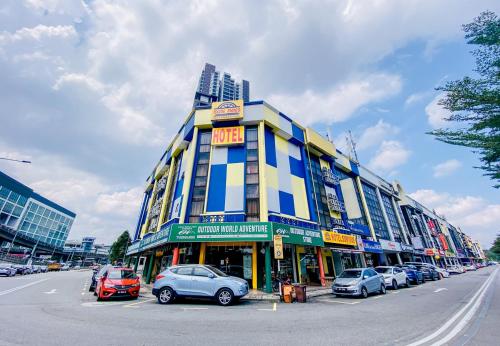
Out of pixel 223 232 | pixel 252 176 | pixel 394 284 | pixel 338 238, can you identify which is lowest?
pixel 394 284

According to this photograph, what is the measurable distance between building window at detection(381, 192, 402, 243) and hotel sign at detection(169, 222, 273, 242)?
31128 millimetres

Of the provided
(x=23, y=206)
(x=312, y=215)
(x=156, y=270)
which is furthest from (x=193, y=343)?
(x=23, y=206)

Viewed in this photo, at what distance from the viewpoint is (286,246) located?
1855 centimetres

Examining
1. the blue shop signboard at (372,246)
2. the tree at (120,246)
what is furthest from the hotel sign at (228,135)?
the tree at (120,246)

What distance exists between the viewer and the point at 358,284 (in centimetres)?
1241

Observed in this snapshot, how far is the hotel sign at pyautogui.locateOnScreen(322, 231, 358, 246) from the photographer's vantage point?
19.6 meters

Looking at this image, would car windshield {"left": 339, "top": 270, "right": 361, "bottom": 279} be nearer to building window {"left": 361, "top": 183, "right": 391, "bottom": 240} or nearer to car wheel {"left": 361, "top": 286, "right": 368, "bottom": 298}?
car wheel {"left": 361, "top": 286, "right": 368, "bottom": 298}

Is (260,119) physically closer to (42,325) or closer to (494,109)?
(494,109)

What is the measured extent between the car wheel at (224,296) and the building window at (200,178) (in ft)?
29.0

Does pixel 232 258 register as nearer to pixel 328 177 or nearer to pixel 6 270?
pixel 328 177

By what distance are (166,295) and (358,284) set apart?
33.6 ft

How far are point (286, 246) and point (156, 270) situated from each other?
563 inches

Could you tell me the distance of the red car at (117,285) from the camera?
11.4m

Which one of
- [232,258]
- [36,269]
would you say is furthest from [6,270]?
[232,258]
